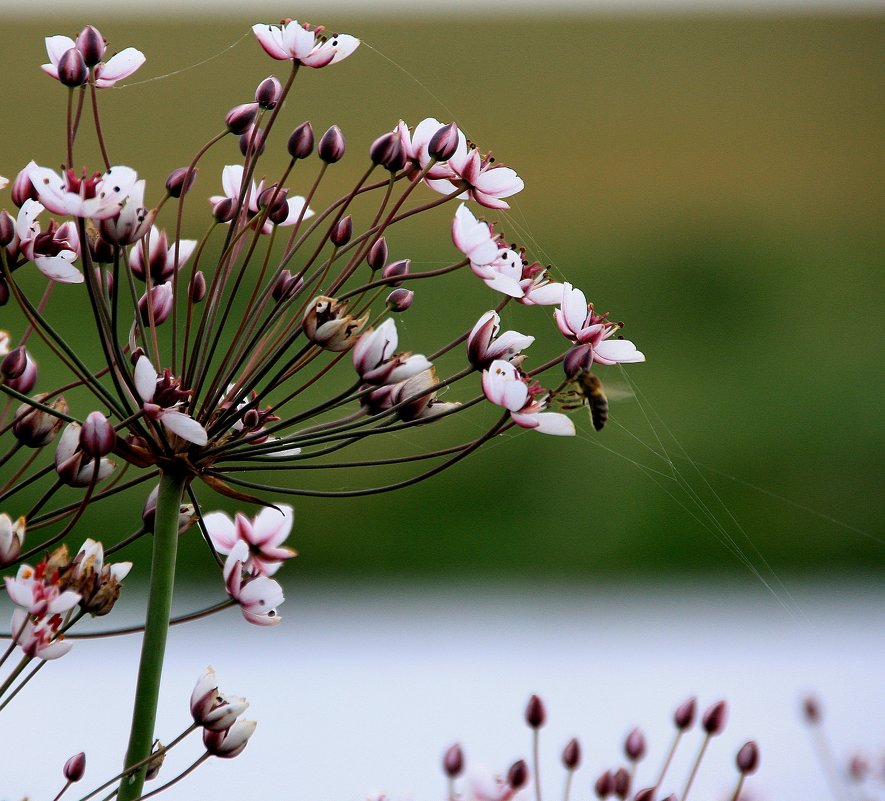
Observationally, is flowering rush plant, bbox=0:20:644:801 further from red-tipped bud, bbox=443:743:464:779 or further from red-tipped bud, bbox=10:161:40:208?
red-tipped bud, bbox=443:743:464:779

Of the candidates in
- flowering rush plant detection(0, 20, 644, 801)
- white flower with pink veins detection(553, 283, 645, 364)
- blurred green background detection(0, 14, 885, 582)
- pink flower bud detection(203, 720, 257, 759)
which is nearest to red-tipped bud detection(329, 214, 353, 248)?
flowering rush plant detection(0, 20, 644, 801)

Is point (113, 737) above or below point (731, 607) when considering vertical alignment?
above

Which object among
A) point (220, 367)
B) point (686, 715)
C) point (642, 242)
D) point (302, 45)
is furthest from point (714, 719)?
point (642, 242)

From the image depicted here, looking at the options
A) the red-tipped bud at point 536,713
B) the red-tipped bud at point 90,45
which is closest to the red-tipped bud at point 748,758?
the red-tipped bud at point 536,713

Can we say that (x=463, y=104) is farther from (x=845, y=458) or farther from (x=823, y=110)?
(x=845, y=458)

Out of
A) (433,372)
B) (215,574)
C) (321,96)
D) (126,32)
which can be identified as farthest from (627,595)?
(126,32)

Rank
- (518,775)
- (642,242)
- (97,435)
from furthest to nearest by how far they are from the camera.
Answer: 1. (642,242)
2. (518,775)
3. (97,435)

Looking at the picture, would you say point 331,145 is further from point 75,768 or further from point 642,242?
point 642,242
